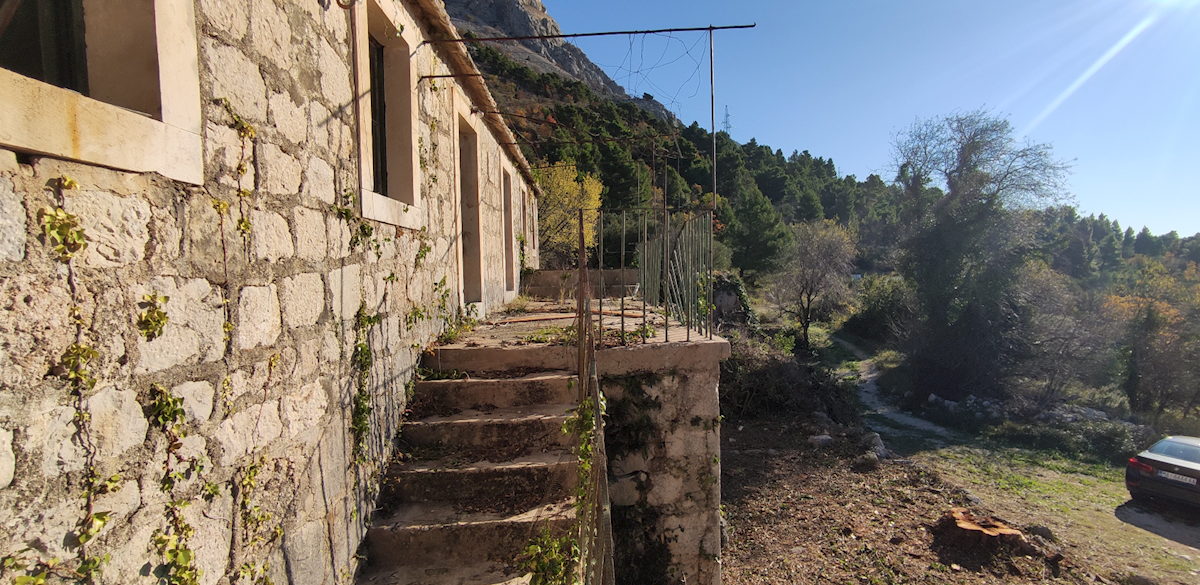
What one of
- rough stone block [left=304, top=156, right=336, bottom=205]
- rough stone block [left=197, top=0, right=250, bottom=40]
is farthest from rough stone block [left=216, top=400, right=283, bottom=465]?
rough stone block [left=197, top=0, right=250, bottom=40]

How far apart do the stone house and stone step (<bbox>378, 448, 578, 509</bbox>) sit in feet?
0.56

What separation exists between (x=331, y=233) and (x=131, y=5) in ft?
3.96

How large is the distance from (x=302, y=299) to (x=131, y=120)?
40.6 inches

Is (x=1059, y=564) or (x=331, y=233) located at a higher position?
(x=331, y=233)

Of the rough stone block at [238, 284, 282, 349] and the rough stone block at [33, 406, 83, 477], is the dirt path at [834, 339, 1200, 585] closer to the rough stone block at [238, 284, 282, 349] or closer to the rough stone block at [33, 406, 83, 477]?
the rough stone block at [238, 284, 282, 349]

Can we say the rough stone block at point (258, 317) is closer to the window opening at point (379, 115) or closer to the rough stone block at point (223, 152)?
the rough stone block at point (223, 152)

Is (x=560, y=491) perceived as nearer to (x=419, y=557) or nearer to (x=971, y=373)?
(x=419, y=557)

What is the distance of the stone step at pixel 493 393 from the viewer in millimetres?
3764

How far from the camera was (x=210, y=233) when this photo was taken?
5.89 feet

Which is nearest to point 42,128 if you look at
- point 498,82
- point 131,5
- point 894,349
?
point 131,5

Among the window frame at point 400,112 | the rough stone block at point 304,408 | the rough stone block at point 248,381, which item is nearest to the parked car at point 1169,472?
the window frame at point 400,112

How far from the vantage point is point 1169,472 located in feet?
31.0

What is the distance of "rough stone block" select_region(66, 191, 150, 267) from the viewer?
1342 mm

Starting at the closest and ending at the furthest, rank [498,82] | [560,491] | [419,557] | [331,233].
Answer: [331,233], [419,557], [560,491], [498,82]
